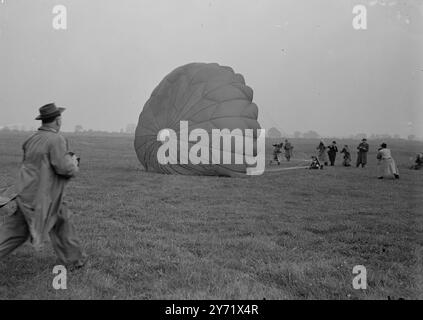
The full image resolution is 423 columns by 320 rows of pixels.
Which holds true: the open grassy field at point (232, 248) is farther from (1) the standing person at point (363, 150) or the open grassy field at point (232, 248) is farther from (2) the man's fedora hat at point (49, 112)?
(1) the standing person at point (363, 150)

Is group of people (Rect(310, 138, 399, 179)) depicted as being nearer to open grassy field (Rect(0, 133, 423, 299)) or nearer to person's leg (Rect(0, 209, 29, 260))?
open grassy field (Rect(0, 133, 423, 299))

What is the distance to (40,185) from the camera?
15.1ft

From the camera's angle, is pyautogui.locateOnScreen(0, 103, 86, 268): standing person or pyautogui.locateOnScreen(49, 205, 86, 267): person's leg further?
pyautogui.locateOnScreen(49, 205, 86, 267): person's leg

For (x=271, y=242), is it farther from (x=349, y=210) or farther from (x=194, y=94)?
(x=194, y=94)

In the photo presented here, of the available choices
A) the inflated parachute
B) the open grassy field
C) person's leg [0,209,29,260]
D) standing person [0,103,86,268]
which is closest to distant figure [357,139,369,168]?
the inflated parachute

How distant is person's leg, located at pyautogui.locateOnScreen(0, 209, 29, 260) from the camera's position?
14.9 feet

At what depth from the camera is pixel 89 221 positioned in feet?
24.5

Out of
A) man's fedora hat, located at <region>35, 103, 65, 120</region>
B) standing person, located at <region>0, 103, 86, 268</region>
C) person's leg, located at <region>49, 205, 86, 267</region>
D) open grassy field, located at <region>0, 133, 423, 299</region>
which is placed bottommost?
open grassy field, located at <region>0, 133, 423, 299</region>

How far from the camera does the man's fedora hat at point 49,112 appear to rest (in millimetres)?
4750

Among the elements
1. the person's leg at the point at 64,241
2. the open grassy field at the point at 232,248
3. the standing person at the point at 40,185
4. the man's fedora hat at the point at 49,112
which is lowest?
the open grassy field at the point at 232,248

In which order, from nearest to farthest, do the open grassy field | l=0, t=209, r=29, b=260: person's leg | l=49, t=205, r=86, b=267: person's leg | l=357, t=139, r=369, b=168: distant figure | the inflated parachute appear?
1. the open grassy field
2. l=0, t=209, r=29, b=260: person's leg
3. l=49, t=205, r=86, b=267: person's leg
4. the inflated parachute
5. l=357, t=139, r=369, b=168: distant figure

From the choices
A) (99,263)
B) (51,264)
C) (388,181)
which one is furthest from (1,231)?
(388,181)

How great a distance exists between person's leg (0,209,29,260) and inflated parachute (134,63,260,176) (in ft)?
30.2

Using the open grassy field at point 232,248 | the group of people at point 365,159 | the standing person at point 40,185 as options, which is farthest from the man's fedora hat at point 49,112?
the group of people at point 365,159
